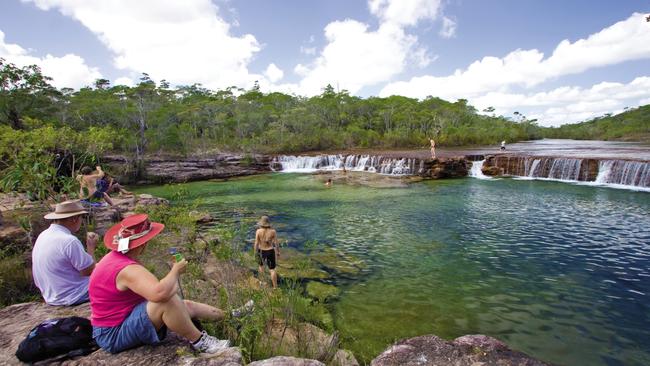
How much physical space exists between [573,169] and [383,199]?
41.3 feet

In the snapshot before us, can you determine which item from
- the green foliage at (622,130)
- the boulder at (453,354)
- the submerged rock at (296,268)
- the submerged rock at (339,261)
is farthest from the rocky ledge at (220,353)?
the green foliage at (622,130)

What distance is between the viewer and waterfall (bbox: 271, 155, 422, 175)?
86.5 feet

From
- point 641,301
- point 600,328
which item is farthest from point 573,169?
point 600,328

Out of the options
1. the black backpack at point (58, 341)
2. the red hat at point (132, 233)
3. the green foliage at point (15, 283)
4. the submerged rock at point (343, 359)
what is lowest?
the submerged rock at point (343, 359)

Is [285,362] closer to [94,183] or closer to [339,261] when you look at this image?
[339,261]

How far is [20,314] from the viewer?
4020 millimetres

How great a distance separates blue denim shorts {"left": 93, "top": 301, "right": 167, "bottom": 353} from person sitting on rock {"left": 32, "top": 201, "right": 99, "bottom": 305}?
133 centimetres

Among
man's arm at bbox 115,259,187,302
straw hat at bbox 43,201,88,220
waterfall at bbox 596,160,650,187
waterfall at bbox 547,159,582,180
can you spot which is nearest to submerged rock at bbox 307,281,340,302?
man's arm at bbox 115,259,187,302

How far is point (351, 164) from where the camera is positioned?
31.1 m

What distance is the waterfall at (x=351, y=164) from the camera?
2638cm

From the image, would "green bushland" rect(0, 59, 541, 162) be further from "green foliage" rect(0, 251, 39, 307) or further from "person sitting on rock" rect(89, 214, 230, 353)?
"person sitting on rock" rect(89, 214, 230, 353)

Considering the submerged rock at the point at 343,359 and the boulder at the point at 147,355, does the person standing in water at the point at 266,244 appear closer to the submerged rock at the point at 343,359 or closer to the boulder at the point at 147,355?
the submerged rock at the point at 343,359

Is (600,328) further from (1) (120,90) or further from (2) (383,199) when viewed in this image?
(1) (120,90)

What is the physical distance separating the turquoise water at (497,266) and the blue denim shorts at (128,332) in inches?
125
